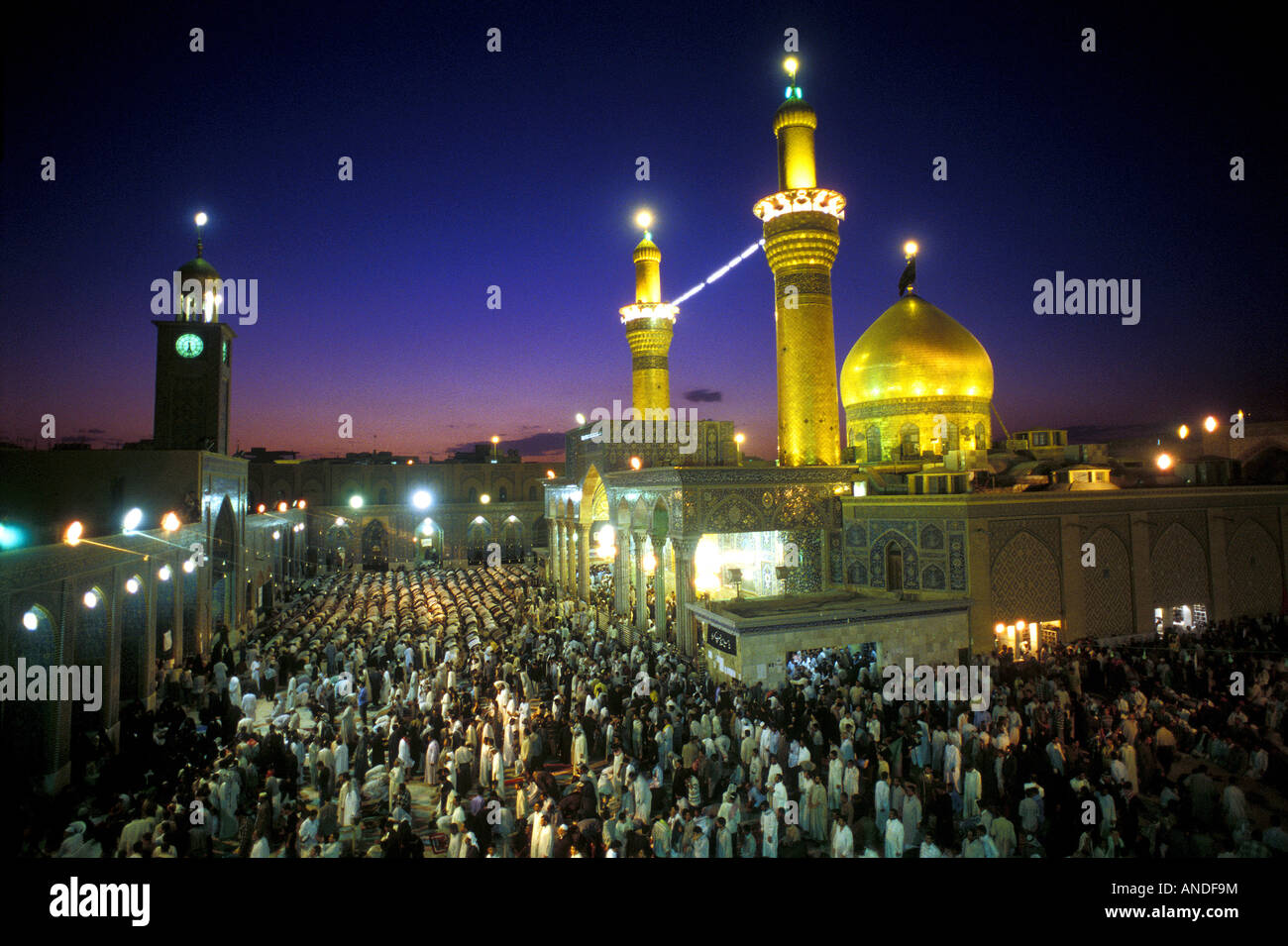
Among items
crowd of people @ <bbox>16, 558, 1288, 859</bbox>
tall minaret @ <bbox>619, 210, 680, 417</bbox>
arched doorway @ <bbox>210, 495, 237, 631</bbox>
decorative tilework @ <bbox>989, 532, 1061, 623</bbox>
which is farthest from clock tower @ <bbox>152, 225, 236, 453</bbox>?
decorative tilework @ <bbox>989, 532, 1061, 623</bbox>

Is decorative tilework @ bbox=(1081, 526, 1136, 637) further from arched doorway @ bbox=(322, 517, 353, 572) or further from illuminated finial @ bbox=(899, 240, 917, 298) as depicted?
arched doorway @ bbox=(322, 517, 353, 572)

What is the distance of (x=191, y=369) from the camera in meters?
23.2

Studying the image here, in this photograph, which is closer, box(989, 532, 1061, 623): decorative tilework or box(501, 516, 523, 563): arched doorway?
box(989, 532, 1061, 623): decorative tilework

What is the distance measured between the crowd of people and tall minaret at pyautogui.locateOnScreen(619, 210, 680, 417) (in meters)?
15.4

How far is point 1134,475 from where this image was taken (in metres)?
21.5

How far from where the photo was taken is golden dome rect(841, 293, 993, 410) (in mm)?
26078

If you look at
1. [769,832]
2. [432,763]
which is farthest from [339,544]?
[769,832]

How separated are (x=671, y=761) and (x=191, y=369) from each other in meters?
22.6

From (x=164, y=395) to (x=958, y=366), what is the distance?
98.7 feet

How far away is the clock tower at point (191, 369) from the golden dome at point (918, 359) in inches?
991

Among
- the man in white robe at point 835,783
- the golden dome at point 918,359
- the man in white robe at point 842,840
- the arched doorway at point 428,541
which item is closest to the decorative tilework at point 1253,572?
the golden dome at point 918,359

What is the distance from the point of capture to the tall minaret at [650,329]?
29.1 m
